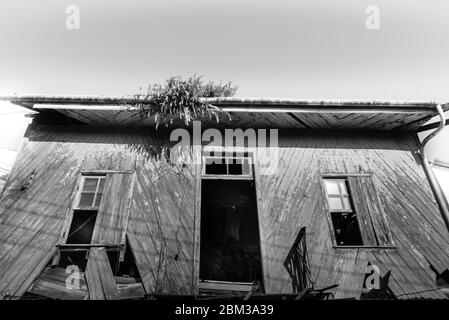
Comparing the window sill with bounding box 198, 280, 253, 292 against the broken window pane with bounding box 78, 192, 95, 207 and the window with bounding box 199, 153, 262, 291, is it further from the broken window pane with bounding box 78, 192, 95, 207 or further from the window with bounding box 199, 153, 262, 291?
the broken window pane with bounding box 78, 192, 95, 207

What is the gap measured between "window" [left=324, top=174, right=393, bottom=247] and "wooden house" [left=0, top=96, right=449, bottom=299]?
3cm

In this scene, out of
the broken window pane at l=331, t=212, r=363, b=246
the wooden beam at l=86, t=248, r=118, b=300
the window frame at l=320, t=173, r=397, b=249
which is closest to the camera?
the wooden beam at l=86, t=248, r=118, b=300

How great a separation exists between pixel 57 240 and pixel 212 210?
5.87 metres

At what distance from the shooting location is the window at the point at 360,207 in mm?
6145

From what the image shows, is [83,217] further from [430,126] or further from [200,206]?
[430,126]

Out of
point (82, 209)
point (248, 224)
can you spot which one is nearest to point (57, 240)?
point (82, 209)

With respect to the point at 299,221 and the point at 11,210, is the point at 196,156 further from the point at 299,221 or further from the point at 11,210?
the point at 11,210

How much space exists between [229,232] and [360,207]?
546cm

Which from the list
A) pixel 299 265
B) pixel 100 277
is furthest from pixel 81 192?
pixel 299 265

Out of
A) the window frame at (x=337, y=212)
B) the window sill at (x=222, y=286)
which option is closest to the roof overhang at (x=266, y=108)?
the window frame at (x=337, y=212)

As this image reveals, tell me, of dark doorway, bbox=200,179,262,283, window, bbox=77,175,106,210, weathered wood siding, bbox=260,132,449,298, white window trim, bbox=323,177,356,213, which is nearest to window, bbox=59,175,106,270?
window, bbox=77,175,106,210

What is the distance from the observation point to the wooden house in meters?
5.60

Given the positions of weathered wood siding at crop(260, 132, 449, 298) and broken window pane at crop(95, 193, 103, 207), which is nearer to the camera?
weathered wood siding at crop(260, 132, 449, 298)

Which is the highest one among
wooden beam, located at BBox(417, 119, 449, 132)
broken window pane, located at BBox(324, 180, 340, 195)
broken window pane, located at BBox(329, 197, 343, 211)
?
wooden beam, located at BBox(417, 119, 449, 132)
